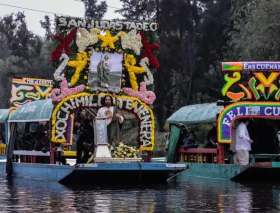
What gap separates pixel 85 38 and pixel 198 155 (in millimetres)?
6502

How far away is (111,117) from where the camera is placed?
25.0 meters

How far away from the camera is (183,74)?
220ft

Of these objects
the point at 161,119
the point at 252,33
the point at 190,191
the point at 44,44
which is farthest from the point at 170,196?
the point at 44,44

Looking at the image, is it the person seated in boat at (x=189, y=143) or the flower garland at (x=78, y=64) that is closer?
the flower garland at (x=78, y=64)

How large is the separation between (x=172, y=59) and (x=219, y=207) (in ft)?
161

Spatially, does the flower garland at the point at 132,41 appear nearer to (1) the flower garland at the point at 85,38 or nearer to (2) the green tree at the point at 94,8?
(1) the flower garland at the point at 85,38

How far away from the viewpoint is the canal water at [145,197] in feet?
56.5

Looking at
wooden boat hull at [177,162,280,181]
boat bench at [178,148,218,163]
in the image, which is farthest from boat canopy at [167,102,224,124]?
wooden boat hull at [177,162,280,181]

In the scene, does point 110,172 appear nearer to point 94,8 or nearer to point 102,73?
point 102,73

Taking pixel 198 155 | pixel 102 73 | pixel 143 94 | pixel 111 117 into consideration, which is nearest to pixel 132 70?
pixel 143 94

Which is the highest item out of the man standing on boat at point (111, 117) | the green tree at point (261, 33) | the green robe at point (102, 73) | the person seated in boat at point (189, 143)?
the green tree at point (261, 33)

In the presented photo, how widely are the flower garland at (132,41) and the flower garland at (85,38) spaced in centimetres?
75

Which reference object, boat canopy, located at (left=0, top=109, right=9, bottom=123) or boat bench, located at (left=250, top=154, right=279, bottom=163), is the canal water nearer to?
boat bench, located at (left=250, top=154, right=279, bottom=163)

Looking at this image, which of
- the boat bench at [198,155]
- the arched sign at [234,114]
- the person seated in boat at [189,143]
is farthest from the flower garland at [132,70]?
the person seated in boat at [189,143]
